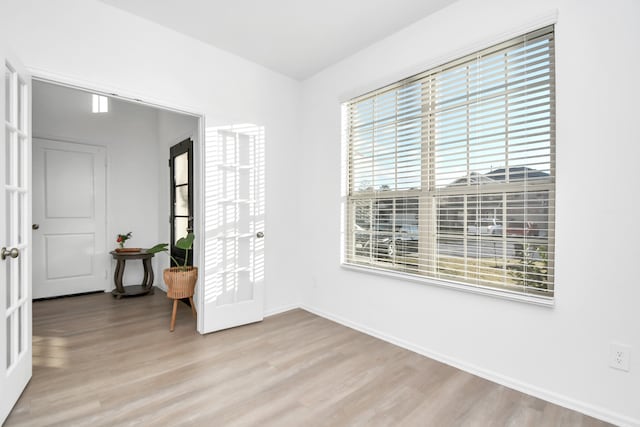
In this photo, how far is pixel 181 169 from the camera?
4.32m

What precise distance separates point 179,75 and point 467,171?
8.39 feet

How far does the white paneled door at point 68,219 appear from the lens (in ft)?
13.4

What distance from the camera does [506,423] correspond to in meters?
1.78

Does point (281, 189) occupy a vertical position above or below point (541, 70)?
below

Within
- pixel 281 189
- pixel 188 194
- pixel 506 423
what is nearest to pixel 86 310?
pixel 188 194

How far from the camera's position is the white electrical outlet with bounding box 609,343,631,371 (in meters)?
1.74

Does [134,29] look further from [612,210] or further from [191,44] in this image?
→ [612,210]

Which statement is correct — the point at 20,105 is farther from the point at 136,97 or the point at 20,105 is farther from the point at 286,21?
the point at 286,21

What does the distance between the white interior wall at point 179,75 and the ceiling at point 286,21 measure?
122 millimetres

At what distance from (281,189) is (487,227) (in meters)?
2.19

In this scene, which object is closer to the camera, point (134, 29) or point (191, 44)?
point (134, 29)

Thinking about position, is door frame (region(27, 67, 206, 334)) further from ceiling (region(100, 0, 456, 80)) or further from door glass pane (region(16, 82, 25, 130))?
ceiling (region(100, 0, 456, 80))

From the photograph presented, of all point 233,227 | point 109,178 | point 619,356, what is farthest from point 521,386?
point 109,178

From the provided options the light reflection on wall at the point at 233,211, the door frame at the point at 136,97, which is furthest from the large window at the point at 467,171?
the door frame at the point at 136,97
